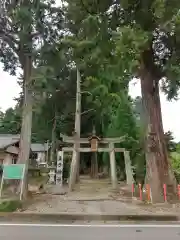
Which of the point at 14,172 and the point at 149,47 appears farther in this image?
the point at 149,47

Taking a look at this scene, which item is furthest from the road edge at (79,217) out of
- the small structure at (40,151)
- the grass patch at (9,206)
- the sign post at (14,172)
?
the small structure at (40,151)

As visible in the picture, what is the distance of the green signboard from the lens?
31.6 ft

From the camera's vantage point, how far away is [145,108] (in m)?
11.8

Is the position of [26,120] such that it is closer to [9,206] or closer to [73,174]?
[9,206]

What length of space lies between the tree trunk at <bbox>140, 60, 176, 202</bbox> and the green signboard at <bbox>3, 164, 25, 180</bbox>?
18.0 ft

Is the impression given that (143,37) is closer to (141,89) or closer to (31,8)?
(141,89)

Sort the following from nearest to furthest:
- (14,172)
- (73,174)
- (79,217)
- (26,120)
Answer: (79,217)
(14,172)
(26,120)
(73,174)
